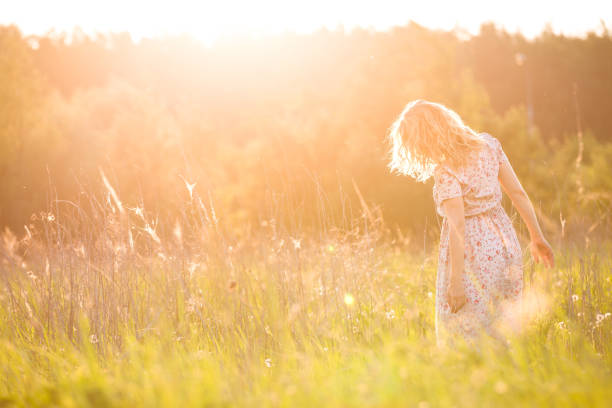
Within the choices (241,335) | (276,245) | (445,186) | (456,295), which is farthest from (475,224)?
(241,335)

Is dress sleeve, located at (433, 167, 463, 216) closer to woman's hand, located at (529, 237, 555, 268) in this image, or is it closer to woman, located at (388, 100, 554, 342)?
woman, located at (388, 100, 554, 342)

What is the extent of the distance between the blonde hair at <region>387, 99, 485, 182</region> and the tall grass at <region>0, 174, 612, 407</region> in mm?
519

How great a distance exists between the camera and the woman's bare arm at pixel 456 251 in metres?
2.85

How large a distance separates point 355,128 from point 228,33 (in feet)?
101

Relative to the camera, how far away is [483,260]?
3.01 m

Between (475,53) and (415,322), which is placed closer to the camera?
(415,322)

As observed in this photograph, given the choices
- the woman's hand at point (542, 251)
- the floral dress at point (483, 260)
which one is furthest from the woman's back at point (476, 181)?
the woman's hand at point (542, 251)

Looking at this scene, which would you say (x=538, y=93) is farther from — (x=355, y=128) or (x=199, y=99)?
(x=355, y=128)

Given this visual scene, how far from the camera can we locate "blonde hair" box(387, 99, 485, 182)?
3029mm

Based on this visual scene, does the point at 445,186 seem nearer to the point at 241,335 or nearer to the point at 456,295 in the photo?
the point at 456,295

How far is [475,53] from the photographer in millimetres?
37312

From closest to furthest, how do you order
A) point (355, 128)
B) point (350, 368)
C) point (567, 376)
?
point (567, 376) < point (350, 368) < point (355, 128)

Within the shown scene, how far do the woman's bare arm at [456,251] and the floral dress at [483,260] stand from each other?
0.34 feet

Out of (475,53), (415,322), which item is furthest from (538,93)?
(415,322)
